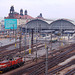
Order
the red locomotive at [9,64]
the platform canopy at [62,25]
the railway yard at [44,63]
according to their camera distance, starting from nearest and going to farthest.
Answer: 1. the railway yard at [44,63]
2. the red locomotive at [9,64]
3. the platform canopy at [62,25]

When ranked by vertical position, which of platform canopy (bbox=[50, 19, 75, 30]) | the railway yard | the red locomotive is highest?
platform canopy (bbox=[50, 19, 75, 30])

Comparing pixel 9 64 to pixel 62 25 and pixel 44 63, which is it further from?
pixel 62 25

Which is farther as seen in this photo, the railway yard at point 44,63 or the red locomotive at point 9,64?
the red locomotive at point 9,64

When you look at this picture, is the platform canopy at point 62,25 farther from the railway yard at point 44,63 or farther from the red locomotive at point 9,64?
the red locomotive at point 9,64

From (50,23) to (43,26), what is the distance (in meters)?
3.19

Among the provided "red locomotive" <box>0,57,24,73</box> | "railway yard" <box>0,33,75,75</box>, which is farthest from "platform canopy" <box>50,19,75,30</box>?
"red locomotive" <box>0,57,24,73</box>

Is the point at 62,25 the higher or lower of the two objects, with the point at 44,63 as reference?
higher

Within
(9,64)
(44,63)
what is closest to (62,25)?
(9,64)

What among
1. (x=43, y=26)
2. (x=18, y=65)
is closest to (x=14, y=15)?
(x=43, y=26)

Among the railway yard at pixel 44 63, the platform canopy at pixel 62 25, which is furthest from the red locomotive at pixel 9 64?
the platform canopy at pixel 62 25

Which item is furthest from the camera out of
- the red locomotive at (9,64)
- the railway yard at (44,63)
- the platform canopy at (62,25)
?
the platform canopy at (62,25)

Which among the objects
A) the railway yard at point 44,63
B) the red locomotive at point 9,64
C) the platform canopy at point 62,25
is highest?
the platform canopy at point 62,25

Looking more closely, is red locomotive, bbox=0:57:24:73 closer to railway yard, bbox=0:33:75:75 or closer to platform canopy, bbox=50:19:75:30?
railway yard, bbox=0:33:75:75

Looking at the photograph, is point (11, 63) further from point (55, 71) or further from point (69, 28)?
point (69, 28)
